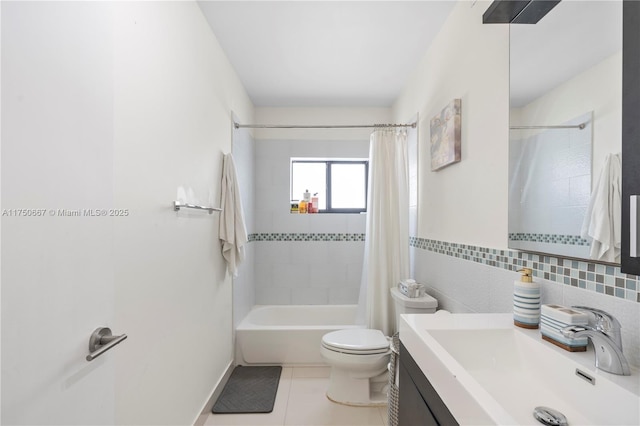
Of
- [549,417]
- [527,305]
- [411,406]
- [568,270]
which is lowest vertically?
[411,406]

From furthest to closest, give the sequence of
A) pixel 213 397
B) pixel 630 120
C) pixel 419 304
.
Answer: pixel 213 397, pixel 419 304, pixel 630 120

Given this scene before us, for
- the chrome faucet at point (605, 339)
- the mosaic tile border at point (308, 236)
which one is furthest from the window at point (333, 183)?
the chrome faucet at point (605, 339)

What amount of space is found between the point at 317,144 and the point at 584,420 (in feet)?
9.96

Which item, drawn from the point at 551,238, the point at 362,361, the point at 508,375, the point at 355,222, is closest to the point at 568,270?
the point at 551,238

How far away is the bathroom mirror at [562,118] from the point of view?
921mm

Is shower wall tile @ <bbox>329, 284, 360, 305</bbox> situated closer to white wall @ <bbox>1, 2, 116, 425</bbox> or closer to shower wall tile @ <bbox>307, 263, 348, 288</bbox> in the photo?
shower wall tile @ <bbox>307, 263, 348, 288</bbox>

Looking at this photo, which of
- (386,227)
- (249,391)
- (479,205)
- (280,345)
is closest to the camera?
(479,205)

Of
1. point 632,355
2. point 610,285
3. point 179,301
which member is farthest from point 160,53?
point 632,355

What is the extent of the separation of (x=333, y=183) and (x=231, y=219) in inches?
64.0

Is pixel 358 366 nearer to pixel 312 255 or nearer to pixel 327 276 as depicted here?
pixel 327 276

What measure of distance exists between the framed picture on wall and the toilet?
89cm

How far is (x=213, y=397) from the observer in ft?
7.17

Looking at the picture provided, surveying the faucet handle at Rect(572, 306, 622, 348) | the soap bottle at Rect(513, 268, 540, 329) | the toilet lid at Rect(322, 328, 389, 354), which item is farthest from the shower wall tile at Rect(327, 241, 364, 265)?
the faucet handle at Rect(572, 306, 622, 348)

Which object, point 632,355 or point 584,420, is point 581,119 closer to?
point 632,355
